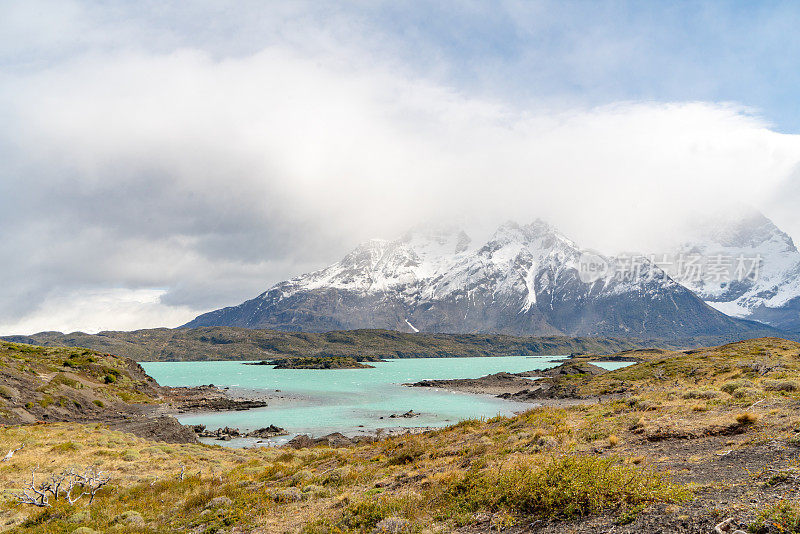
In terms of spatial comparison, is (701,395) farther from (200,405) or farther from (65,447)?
(200,405)

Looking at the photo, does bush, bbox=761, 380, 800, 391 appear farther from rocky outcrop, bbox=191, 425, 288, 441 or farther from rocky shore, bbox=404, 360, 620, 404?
rocky outcrop, bbox=191, 425, 288, 441

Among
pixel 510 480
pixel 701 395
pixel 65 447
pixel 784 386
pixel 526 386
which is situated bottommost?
pixel 526 386

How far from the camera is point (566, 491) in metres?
12.3

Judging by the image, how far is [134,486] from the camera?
24.1 m

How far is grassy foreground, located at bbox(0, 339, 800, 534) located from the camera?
37.6 feet

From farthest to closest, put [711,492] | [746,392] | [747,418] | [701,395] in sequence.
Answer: [701,395] → [746,392] → [747,418] → [711,492]

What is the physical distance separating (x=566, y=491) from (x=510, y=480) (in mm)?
2815

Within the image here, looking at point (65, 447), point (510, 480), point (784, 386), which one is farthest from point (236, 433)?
point (784, 386)

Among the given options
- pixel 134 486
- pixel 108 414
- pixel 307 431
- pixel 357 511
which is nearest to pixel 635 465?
pixel 357 511

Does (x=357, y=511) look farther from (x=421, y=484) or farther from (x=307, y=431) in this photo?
(x=307, y=431)

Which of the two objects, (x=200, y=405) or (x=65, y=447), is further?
(x=200, y=405)

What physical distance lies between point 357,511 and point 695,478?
10646 millimetres

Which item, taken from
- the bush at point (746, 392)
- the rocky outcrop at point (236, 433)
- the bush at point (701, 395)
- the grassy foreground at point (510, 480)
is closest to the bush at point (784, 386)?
the grassy foreground at point (510, 480)

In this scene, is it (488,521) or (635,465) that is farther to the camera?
(635,465)
